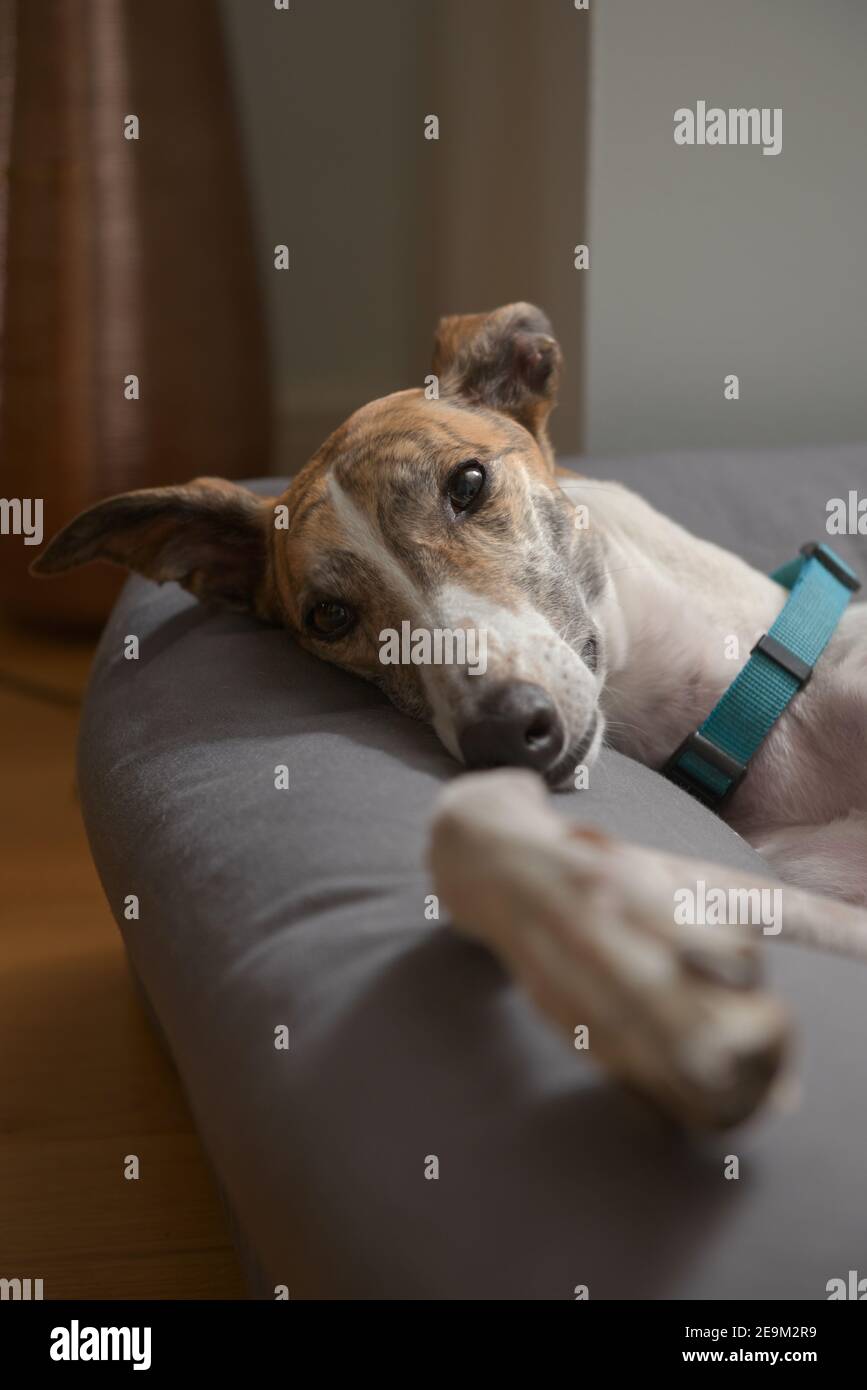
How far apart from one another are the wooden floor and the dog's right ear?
715 millimetres

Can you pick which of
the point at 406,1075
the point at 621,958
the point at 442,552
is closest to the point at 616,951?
the point at 621,958

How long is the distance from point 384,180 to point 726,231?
6.32 ft

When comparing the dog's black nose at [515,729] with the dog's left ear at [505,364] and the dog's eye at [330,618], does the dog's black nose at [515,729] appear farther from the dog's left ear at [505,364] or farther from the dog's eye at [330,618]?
the dog's left ear at [505,364]

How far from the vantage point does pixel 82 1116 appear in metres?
1.89

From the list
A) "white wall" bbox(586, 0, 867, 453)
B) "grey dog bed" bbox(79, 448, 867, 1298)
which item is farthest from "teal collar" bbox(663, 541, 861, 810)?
"white wall" bbox(586, 0, 867, 453)

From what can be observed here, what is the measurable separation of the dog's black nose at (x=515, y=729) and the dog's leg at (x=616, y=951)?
401 millimetres

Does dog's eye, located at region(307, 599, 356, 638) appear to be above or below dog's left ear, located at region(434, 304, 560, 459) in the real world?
below

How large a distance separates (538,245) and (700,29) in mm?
713

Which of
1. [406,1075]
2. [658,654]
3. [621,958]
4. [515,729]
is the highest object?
[658,654]

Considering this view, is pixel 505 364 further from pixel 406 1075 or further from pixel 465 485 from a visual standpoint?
pixel 406 1075

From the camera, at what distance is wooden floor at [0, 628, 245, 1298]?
1.61 metres

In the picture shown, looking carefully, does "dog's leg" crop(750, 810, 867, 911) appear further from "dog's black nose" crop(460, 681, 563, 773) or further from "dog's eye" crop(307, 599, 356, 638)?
"dog's eye" crop(307, 599, 356, 638)

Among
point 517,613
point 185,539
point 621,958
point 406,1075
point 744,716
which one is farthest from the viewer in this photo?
point 185,539
